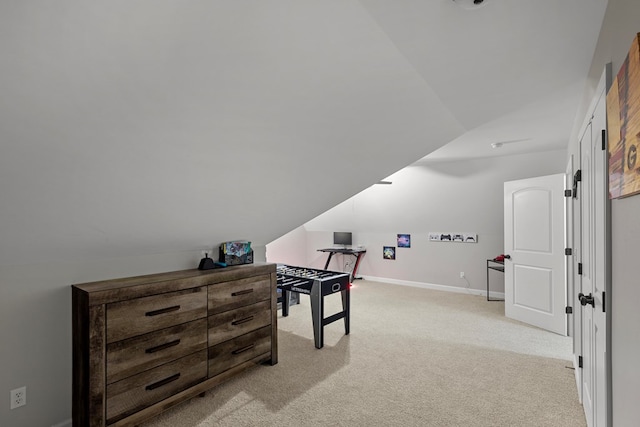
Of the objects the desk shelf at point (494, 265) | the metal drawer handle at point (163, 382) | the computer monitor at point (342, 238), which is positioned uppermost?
the computer monitor at point (342, 238)

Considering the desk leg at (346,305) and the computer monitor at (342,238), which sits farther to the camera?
the computer monitor at (342,238)

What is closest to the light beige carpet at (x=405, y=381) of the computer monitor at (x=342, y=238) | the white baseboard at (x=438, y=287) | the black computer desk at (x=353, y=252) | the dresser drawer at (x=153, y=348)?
the dresser drawer at (x=153, y=348)

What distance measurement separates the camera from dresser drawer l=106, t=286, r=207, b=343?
2.22 metres

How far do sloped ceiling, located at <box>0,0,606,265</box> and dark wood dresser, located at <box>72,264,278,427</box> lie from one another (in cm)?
41

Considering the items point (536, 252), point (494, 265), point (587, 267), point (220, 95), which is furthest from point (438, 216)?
point (220, 95)

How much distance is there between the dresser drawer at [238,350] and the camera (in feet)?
9.21

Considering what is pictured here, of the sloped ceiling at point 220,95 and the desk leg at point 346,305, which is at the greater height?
the sloped ceiling at point 220,95

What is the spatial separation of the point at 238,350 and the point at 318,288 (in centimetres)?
109

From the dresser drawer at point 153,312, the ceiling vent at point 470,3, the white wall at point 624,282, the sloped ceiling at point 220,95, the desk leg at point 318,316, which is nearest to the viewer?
the white wall at point 624,282

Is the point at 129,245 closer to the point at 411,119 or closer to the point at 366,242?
the point at 411,119

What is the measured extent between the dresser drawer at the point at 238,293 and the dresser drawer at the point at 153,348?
18 centimetres

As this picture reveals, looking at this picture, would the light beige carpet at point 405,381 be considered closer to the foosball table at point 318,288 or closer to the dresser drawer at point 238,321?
the foosball table at point 318,288

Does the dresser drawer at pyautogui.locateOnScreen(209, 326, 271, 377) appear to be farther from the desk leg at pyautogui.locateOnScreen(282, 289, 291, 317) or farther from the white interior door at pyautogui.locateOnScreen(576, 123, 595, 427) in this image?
the white interior door at pyautogui.locateOnScreen(576, 123, 595, 427)

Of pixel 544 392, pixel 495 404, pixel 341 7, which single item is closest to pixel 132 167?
pixel 341 7
